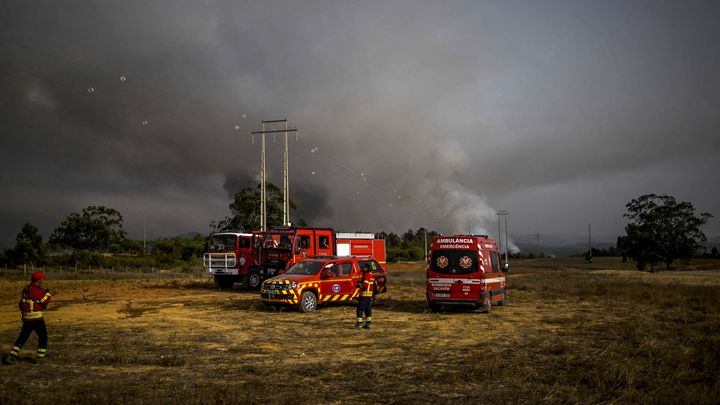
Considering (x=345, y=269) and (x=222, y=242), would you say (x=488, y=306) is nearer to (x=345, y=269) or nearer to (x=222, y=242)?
(x=345, y=269)

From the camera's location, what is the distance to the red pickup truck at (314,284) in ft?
60.2

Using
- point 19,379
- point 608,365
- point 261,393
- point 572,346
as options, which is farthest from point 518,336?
point 19,379

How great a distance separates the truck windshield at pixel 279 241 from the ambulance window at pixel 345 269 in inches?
250

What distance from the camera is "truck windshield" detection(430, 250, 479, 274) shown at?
17562 mm

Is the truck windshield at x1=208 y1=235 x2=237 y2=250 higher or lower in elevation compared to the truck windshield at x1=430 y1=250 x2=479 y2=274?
higher

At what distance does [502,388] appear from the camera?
8.34 m

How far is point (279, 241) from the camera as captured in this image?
86.6 ft

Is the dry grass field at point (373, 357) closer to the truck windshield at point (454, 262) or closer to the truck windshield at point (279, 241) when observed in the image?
the truck windshield at point (454, 262)

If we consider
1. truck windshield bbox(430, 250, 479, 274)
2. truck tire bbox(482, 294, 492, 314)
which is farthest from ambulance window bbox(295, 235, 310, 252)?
truck tire bbox(482, 294, 492, 314)

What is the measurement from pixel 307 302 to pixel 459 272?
5320 mm

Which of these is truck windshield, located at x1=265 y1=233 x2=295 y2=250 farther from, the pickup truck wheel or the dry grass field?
the pickup truck wheel

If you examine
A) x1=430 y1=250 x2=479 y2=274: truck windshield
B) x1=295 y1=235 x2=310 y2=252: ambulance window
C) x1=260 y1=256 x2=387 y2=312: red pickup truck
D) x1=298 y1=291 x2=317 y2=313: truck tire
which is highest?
x1=295 y1=235 x2=310 y2=252: ambulance window

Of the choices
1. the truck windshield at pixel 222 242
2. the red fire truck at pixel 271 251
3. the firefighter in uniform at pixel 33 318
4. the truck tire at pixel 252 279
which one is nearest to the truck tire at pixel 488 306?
the red fire truck at pixel 271 251

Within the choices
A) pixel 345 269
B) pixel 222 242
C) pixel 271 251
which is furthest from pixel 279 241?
pixel 345 269
